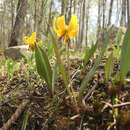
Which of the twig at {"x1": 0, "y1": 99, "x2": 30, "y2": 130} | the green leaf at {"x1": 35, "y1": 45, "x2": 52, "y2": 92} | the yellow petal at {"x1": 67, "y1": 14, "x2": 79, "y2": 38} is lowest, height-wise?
the twig at {"x1": 0, "y1": 99, "x2": 30, "y2": 130}

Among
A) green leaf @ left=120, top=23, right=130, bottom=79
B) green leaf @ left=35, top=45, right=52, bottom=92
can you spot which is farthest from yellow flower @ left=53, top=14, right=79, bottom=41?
green leaf @ left=120, top=23, right=130, bottom=79

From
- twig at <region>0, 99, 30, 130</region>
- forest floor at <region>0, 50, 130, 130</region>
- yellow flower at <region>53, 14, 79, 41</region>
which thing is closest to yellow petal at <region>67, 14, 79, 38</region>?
yellow flower at <region>53, 14, 79, 41</region>

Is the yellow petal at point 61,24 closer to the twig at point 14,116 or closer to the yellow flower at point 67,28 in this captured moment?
the yellow flower at point 67,28

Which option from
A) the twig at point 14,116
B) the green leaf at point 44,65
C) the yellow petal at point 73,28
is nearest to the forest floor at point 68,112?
the twig at point 14,116

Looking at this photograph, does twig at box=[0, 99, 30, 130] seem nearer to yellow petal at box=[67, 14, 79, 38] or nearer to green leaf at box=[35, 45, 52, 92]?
green leaf at box=[35, 45, 52, 92]

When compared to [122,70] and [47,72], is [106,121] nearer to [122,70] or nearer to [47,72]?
[122,70]

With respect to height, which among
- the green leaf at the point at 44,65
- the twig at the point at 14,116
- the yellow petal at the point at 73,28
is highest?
the yellow petal at the point at 73,28

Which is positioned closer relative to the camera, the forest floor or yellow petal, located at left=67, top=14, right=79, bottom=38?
the forest floor

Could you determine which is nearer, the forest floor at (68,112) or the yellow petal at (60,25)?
the forest floor at (68,112)

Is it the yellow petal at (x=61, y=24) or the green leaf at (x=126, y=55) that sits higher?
the yellow petal at (x=61, y=24)

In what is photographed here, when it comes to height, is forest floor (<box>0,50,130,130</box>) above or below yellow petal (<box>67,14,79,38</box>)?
below

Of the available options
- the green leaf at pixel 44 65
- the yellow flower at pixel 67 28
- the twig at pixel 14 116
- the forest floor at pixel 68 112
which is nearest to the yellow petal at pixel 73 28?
the yellow flower at pixel 67 28

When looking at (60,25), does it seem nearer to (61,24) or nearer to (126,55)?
(61,24)

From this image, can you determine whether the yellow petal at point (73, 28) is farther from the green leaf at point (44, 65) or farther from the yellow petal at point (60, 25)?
the green leaf at point (44, 65)
